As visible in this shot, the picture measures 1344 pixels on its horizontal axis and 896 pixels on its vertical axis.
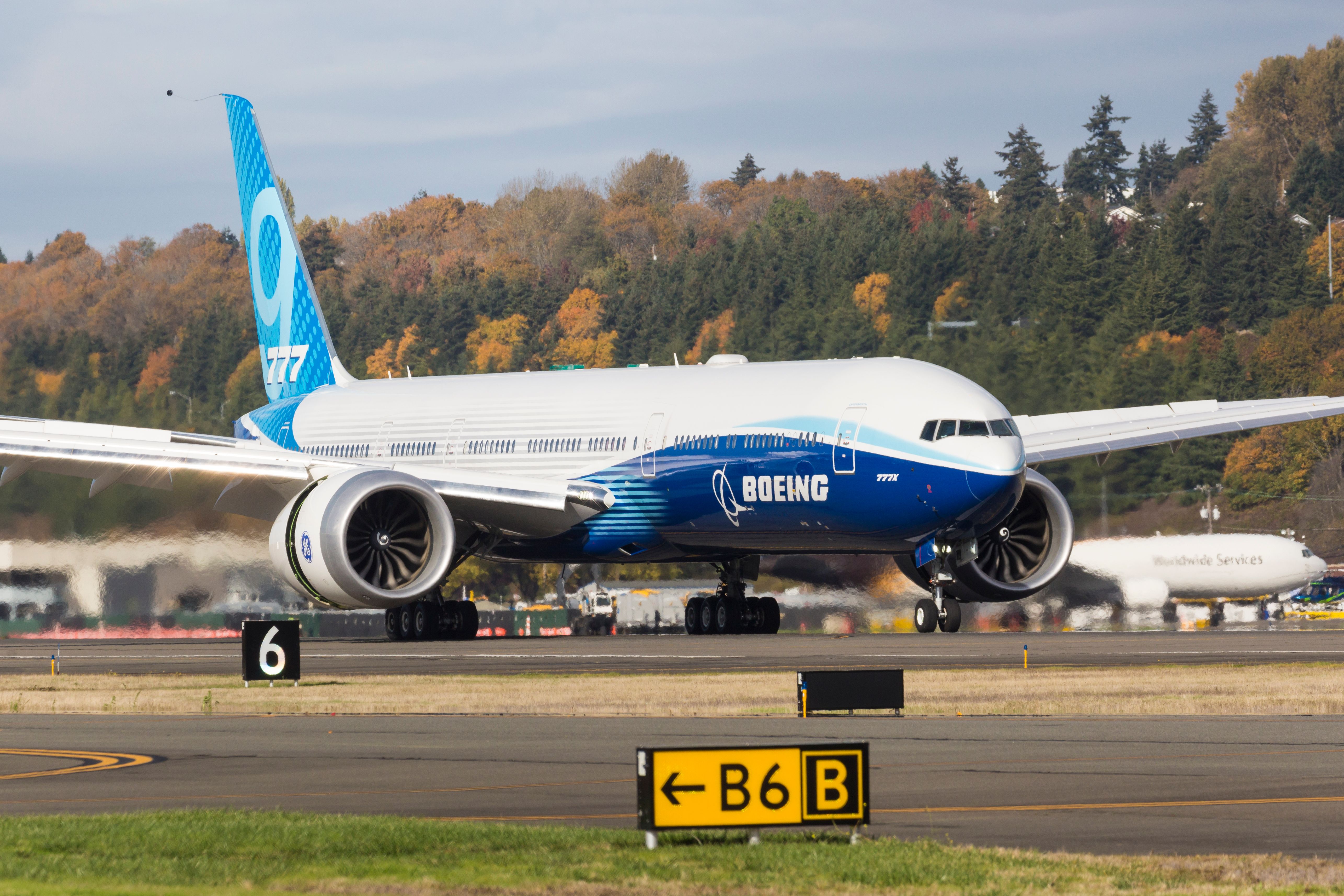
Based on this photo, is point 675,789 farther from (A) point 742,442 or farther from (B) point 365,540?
(B) point 365,540

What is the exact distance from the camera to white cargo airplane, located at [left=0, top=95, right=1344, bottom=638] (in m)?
34.6

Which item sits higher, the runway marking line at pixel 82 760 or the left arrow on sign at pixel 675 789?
the left arrow on sign at pixel 675 789

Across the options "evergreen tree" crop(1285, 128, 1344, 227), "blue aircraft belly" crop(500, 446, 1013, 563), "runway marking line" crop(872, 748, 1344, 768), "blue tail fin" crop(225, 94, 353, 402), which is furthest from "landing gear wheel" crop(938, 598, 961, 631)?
"evergreen tree" crop(1285, 128, 1344, 227)

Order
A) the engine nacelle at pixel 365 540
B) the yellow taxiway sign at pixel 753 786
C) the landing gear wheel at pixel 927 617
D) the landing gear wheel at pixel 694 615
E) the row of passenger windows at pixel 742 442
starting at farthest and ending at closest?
1. the landing gear wheel at pixel 694 615
2. the landing gear wheel at pixel 927 617
3. the row of passenger windows at pixel 742 442
4. the engine nacelle at pixel 365 540
5. the yellow taxiway sign at pixel 753 786

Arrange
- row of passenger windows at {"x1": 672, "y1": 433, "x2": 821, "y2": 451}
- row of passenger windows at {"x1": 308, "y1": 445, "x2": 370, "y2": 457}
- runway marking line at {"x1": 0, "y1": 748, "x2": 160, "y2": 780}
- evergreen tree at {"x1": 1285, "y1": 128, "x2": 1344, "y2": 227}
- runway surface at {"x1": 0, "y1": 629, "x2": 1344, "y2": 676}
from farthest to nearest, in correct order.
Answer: evergreen tree at {"x1": 1285, "y1": 128, "x2": 1344, "y2": 227}
row of passenger windows at {"x1": 308, "y1": 445, "x2": 370, "y2": 457}
row of passenger windows at {"x1": 672, "y1": 433, "x2": 821, "y2": 451}
runway surface at {"x1": 0, "y1": 629, "x2": 1344, "y2": 676}
runway marking line at {"x1": 0, "y1": 748, "x2": 160, "y2": 780}

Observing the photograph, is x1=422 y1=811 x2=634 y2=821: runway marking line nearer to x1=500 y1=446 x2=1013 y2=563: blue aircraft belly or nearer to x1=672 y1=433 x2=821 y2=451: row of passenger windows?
x1=500 y1=446 x2=1013 y2=563: blue aircraft belly

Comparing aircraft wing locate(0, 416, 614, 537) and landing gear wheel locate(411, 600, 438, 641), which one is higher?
aircraft wing locate(0, 416, 614, 537)

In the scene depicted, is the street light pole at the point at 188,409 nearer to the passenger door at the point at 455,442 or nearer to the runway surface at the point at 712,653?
the passenger door at the point at 455,442

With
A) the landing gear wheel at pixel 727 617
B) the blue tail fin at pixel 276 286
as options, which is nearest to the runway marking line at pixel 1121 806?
the landing gear wheel at pixel 727 617

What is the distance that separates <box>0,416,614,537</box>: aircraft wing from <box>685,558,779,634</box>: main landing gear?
123 inches

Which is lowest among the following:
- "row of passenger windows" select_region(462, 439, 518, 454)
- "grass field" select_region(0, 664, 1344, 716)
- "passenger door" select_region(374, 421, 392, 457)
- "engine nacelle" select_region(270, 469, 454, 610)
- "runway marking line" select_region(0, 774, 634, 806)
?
"runway marking line" select_region(0, 774, 634, 806)

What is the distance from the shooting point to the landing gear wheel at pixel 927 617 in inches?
1446

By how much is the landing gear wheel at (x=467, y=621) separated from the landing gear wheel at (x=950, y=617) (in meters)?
9.44

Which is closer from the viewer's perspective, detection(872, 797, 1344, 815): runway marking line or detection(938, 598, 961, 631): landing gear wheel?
detection(872, 797, 1344, 815): runway marking line
